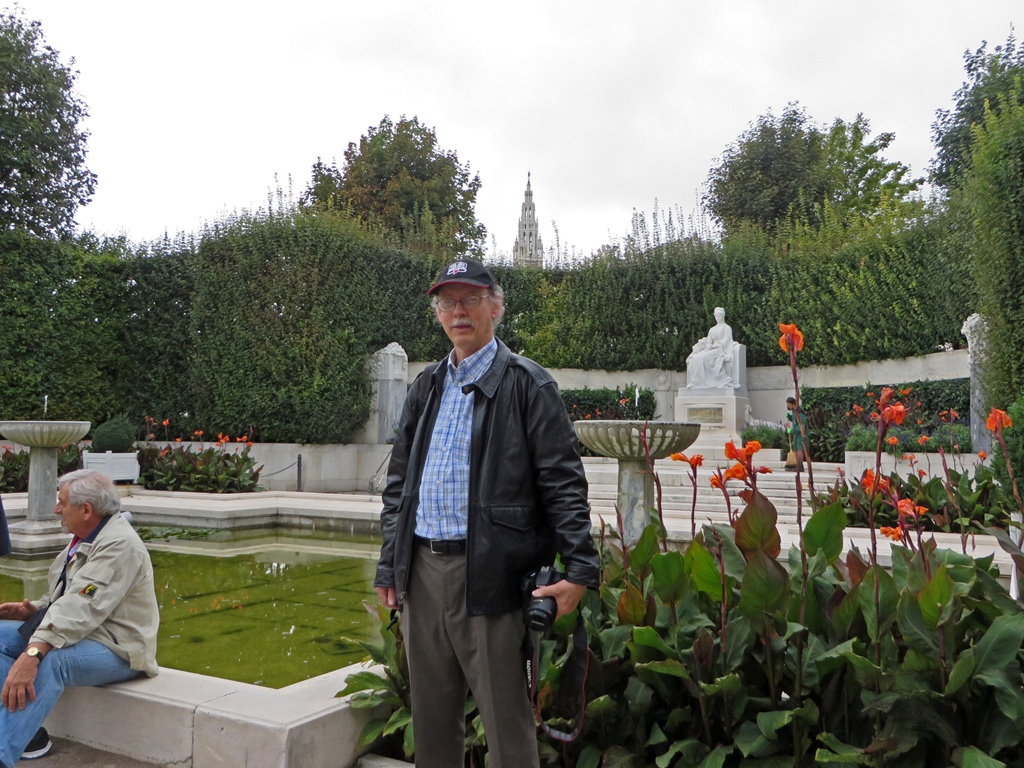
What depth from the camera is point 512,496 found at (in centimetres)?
209

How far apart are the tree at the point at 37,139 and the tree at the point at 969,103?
20261 mm

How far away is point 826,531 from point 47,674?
258 centimetres

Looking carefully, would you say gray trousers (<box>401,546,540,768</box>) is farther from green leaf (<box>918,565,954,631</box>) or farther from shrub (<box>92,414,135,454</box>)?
shrub (<box>92,414,135,454</box>)

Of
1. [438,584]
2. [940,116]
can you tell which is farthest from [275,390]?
[940,116]

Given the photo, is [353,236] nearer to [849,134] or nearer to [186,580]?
[186,580]

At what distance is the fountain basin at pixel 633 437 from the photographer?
4461mm

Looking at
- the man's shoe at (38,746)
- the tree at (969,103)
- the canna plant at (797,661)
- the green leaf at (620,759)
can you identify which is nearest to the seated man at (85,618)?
the man's shoe at (38,746)

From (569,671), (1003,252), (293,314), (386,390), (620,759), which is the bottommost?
(620,759)

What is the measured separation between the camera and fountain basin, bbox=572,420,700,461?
176 inches

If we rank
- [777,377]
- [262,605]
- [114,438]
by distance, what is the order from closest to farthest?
[262,605], [114,438], [777,377]

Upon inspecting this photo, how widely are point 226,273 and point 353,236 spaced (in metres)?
2.37

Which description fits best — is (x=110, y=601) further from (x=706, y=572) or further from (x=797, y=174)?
(x=797, y=174)

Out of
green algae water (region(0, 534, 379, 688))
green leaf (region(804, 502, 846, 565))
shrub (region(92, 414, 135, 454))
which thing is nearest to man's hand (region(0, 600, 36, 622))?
green algae water (region(0, 534, 379, 688))

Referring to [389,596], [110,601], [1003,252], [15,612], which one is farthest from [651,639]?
[1003,252]
